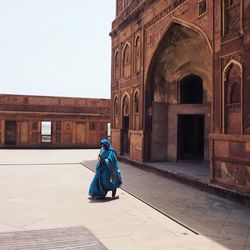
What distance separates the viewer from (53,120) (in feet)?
78.3

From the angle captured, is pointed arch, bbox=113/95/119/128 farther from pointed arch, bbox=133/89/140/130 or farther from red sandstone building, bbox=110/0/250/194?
pointed arch, bbox=133/89/140/130

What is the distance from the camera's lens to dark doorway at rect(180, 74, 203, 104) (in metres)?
14.1

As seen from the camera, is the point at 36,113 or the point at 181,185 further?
the point at 36,113

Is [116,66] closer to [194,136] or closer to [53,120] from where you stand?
[194,136]

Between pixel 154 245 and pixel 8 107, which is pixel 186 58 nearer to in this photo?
pixel 154 245

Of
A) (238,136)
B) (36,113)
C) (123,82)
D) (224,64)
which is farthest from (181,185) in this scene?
(36,113)

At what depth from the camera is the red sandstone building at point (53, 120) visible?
23266 mm

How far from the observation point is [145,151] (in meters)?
13.2

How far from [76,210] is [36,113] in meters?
18.1

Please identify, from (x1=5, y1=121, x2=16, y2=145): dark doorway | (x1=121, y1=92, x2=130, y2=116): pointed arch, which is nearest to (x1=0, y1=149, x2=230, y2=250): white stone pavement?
(x1=121, y1=92, x2=130, y2=116): pointed arch

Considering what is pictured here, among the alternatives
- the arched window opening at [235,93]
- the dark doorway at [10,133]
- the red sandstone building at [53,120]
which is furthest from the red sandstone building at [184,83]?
the dark doorway at [10,133]

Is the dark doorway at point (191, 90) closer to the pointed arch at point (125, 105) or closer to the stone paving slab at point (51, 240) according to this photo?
the pointed arch at point (125, 105)

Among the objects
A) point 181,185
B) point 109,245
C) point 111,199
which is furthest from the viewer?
point 181,185

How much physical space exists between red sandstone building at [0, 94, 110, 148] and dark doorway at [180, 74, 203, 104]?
11.6 metres
